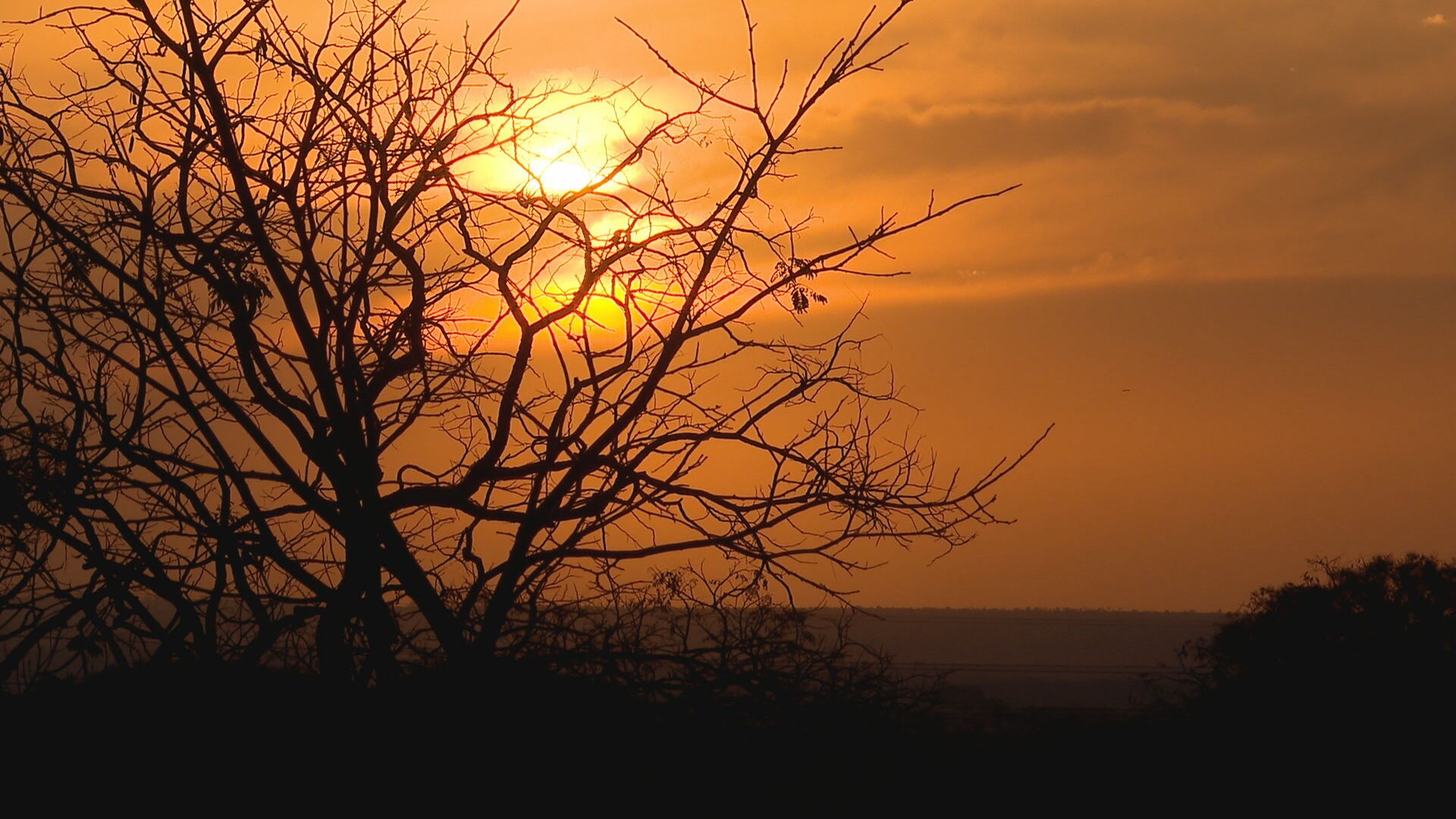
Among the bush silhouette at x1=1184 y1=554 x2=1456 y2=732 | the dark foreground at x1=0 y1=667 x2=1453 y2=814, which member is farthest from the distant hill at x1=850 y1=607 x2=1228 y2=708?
the dark foreground at x1=0 y1=667 x2=1453 y2=814

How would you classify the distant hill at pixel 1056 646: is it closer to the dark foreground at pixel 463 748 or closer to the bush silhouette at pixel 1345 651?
the bush silhouette at pixel 1345 651

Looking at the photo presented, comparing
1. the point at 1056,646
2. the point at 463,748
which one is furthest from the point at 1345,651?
the point at 1056,646

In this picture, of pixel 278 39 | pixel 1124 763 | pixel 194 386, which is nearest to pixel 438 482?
pixel 194 386

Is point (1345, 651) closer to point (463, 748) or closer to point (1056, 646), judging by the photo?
point (463, 748)

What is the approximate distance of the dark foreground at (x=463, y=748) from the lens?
4562 mm

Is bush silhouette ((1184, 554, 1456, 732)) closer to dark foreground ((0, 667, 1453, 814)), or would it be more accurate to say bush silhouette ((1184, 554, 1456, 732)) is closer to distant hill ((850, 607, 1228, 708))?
dark foreground ((0, 667, 1453, 814))

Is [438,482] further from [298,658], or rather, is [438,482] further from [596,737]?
[596,737]

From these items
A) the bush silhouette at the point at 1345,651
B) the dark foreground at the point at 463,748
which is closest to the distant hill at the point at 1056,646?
the bush silhouette at the point at 1345,651

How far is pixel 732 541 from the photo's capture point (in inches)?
223

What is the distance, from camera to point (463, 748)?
4.56 meters

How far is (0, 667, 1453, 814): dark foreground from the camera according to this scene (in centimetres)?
456

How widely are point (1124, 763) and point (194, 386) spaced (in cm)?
490

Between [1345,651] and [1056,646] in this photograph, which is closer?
[1345,651]

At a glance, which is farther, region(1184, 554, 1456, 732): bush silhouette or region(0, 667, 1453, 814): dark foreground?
region(1184, 554, 1456, 732): bush silhouette
